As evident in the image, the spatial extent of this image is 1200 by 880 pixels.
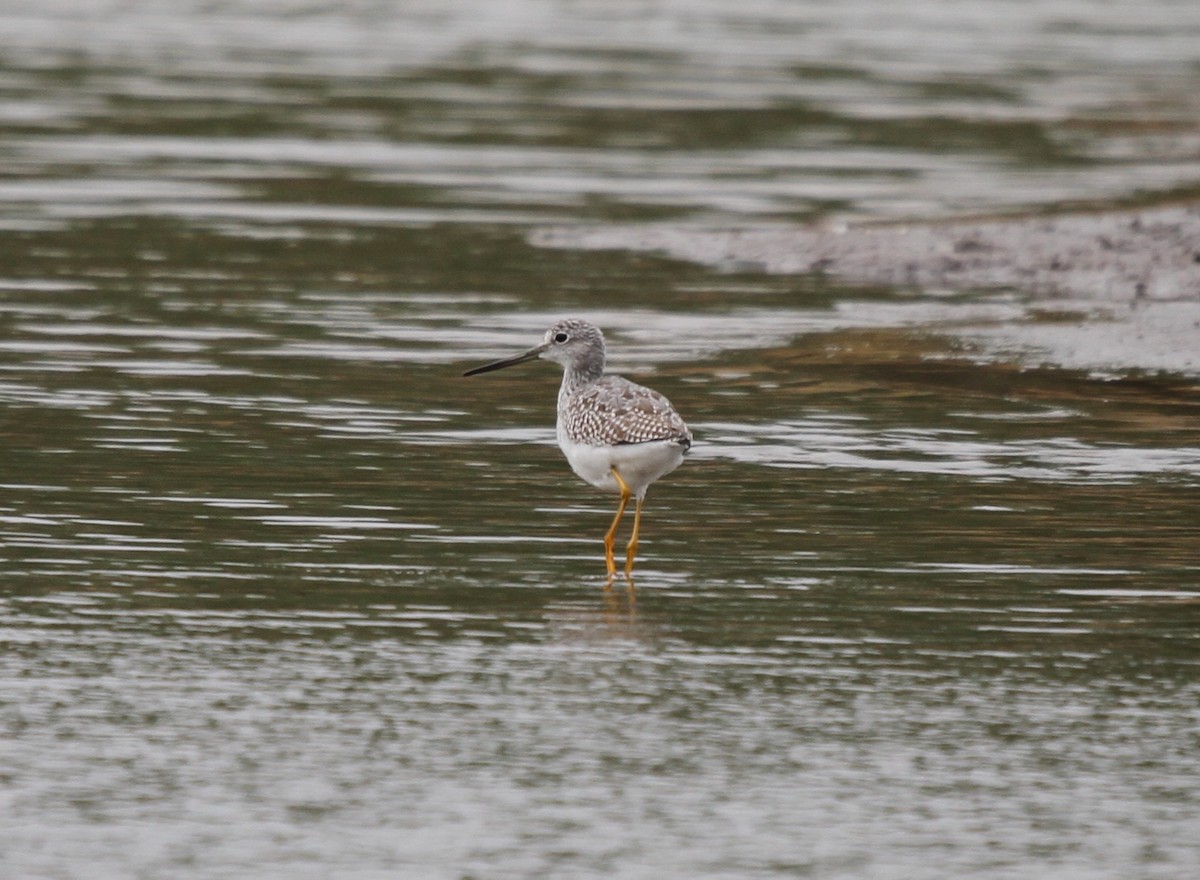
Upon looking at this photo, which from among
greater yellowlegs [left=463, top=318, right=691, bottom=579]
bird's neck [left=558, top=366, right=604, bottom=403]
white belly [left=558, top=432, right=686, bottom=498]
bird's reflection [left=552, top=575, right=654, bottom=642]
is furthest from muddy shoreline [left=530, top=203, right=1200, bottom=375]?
bird's reflection [left=552, top=575, right=654, bottom=642]

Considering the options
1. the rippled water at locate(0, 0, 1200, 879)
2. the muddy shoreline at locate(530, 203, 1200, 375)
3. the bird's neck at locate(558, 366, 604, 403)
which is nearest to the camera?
the rippled water at locate(0, 0, 1200, 879)

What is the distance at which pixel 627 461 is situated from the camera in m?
10.8

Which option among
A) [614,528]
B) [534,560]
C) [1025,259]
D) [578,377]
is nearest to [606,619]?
[534,560]

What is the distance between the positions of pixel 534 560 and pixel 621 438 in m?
0.62

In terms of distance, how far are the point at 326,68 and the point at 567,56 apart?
4903 mm

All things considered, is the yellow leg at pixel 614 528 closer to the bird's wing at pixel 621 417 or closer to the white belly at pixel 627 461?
the white belly at pixel 627 461

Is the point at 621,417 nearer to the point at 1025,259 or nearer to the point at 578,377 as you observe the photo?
the point at 578,377

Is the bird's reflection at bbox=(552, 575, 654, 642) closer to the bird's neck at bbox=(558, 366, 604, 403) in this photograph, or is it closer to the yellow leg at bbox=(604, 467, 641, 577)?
the yellow leg at bbox=(604, 467, 641, 577)

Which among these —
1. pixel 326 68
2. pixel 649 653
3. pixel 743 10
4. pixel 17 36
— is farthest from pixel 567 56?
pixel 649 653

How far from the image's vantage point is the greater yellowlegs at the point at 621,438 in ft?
34.8

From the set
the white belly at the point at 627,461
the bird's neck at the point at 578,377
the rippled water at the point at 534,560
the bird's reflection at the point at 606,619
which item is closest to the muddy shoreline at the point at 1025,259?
the rippled water at the point at 534,560

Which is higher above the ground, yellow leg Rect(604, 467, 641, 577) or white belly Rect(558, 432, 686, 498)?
white belly Rect(558, 432, 686, 498)

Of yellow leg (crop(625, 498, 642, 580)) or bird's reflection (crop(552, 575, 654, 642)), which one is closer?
bird's reflection (crop(552, 575, 654, 642))

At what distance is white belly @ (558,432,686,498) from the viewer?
34.9ft
